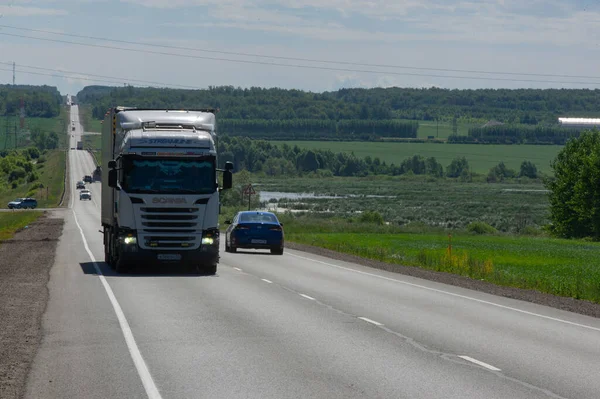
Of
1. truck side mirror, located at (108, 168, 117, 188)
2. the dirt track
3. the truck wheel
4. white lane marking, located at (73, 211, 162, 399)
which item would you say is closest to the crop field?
the dirt track

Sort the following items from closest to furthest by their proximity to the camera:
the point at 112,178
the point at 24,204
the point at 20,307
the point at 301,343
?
the point at 301,343 < the point at 20,307 < the point at 112,178 < the point at 24,204

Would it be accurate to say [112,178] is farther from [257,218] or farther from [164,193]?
[257,218]

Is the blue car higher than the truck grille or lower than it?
lower

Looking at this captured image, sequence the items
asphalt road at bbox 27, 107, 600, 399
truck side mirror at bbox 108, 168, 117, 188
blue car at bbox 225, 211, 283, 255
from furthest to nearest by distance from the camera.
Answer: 1. blue car at bbox 225, 211, 283, 255
2. truck side mirror at bbox 108, 168, 117, 188
3. asphalt road at bbox 27, 107, 600, 399

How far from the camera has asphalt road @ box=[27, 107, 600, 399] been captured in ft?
34.4

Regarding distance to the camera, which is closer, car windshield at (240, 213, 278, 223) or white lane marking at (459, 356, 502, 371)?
white lane marking at (459, 356, 502, 371)

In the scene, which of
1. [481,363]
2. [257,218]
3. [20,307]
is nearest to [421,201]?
[257,218]

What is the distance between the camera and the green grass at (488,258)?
26.7m

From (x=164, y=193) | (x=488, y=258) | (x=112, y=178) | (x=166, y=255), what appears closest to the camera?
(x=164, y=193)

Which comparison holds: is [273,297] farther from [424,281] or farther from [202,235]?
[424,281]

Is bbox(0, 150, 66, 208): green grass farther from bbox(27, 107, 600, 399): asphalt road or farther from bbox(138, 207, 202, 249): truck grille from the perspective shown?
bbox(27, 107, 600, 399): asphalt road

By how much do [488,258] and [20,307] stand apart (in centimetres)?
2723

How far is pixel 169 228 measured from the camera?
25.4 metres

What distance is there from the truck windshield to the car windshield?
445 inches
